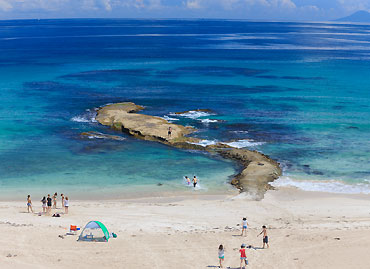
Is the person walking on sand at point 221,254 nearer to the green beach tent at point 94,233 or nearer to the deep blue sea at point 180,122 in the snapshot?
the green beach tent at point 94,233

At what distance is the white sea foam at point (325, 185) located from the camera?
39406mm

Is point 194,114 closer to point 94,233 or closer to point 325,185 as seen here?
point 325,185

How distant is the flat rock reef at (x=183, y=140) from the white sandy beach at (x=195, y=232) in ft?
10.7

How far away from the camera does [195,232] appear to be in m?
29.2

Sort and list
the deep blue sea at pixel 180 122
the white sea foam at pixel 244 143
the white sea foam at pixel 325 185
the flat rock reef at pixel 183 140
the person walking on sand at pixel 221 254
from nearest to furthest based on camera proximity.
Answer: the person walking on sand at pixel 221 254 < the white sea foam at pixel 325 185 < the flat rock reef at pixel 183 140 < the deep blue sea at pixel 180 122 < the white sea foam at pixel 244 143

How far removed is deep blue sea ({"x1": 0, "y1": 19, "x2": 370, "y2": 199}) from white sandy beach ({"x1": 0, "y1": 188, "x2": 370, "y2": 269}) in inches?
142

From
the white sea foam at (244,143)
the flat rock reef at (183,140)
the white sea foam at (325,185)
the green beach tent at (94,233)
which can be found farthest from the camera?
the white sea foam at (244,143)

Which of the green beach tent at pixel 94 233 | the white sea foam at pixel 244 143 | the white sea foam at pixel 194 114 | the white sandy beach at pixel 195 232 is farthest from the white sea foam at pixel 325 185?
the white sea foam at pixel 194 114

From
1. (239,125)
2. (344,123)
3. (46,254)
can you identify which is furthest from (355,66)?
(46,254)

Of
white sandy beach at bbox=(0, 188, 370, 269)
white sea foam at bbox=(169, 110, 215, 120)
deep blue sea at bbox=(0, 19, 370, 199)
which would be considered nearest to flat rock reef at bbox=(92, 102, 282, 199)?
deep blue sea at bbox=(0, 19, 370, 199)

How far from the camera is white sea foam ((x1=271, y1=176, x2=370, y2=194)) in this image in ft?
129

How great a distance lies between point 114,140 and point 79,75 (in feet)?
171

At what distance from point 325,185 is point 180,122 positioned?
81.8 ft

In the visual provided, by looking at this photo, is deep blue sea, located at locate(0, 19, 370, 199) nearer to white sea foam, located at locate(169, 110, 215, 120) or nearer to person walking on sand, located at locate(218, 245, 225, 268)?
white sea foam, located at locate(169, 110, 215, 120)
